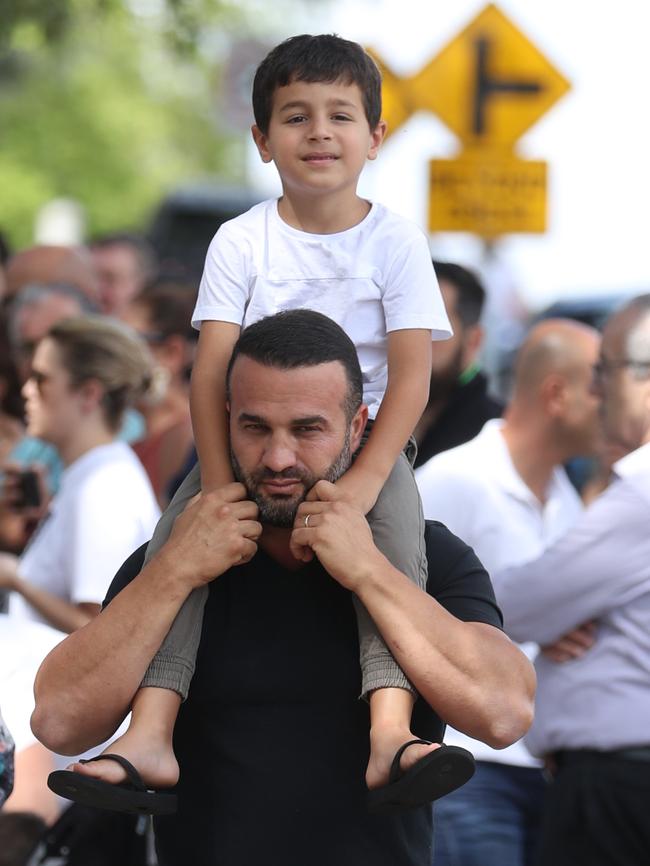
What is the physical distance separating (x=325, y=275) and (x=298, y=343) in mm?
184

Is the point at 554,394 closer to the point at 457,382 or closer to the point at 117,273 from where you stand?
the point at 457,382

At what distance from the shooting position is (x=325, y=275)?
411 cm

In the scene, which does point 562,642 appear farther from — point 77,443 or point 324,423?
point 77,443

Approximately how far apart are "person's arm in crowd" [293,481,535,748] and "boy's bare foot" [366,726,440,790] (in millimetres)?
127

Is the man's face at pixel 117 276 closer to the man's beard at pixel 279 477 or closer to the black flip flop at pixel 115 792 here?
the man's beard at pixel 279 477

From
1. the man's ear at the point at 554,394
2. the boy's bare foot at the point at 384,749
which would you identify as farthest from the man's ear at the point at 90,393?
the boy's bare foot at the point at 384,749

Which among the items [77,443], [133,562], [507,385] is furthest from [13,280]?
[507,385]

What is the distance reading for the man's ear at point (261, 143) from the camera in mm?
4203

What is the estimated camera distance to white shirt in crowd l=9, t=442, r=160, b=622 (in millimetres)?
6207

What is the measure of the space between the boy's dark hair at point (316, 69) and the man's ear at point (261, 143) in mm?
18

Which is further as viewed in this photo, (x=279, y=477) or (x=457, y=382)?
(x=457, y=382)

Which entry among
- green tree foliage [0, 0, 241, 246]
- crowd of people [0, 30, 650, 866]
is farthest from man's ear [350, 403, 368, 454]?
green tree foliage [0, 0, 241, 246]

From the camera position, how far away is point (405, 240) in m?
4.14

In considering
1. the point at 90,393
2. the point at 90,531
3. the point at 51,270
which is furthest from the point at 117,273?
the point at 90,531
